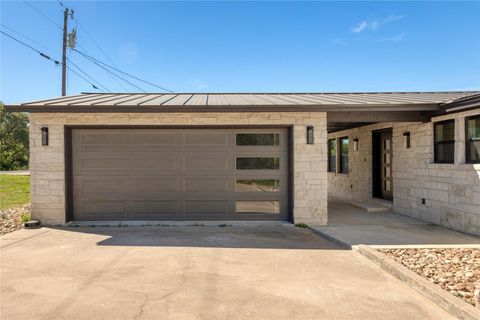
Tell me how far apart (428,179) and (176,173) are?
22.8 ft

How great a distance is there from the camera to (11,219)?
790 cm

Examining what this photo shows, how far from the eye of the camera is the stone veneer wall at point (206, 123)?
291 inches

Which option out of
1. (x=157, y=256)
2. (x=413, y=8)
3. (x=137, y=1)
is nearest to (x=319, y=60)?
(x=413, y=8)

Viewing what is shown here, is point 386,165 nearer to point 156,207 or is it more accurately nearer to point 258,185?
point 258,185

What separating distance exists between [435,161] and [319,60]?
13189 mm

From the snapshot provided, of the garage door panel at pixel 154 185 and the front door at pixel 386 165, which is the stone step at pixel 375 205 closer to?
the front door at pixel 386 165

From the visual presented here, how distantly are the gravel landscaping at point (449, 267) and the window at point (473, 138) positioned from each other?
98.5 inches

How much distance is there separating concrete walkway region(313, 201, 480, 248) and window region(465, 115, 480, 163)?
181 centimetres

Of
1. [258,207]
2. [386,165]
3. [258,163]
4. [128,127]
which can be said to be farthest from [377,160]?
[128,127]

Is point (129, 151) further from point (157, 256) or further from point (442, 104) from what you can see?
point (442, 104)

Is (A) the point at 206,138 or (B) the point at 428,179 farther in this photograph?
(B) the point at 428,179

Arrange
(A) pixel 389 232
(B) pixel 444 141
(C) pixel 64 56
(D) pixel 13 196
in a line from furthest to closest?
(C) pixel 64 56
(D) pixel 13 196
(B) pixel 444 141
(A) pixel 389 232

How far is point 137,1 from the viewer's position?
1295 cm

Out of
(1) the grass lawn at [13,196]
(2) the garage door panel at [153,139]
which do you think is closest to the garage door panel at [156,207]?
(2) the garage door panel at [153,139]
